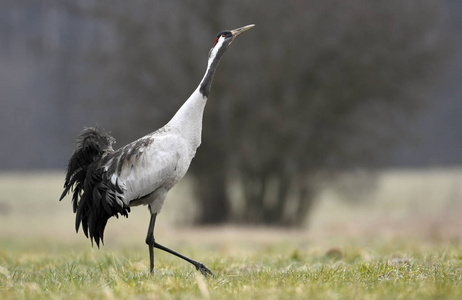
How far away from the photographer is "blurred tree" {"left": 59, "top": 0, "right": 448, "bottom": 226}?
16516 millimetres

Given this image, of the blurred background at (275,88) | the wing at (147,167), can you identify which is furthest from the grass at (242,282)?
the blurred background at (275,88)

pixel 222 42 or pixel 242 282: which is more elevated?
pixel 222 42

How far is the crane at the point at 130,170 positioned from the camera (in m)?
5.45

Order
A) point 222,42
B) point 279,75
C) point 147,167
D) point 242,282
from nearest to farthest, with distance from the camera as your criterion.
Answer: point 242,282 < point 147,167 < point 222,42 < point 279,75

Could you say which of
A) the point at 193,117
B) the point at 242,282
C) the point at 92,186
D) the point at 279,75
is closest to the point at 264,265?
the point at 242,282

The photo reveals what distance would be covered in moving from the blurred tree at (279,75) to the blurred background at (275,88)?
0.10ft

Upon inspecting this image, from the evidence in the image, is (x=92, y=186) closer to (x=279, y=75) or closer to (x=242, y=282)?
(x=242, y=282)

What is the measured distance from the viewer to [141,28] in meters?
16.9

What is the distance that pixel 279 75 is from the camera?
16.9 meters

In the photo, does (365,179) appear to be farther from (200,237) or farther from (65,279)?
(65,279)

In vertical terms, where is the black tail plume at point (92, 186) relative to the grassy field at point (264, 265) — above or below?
above

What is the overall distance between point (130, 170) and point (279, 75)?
1180 cm

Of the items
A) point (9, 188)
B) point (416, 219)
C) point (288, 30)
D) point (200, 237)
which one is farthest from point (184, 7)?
point (9, 188)

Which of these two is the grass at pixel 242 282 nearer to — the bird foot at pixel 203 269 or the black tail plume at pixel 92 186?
the bird foot at pixel 203 269
